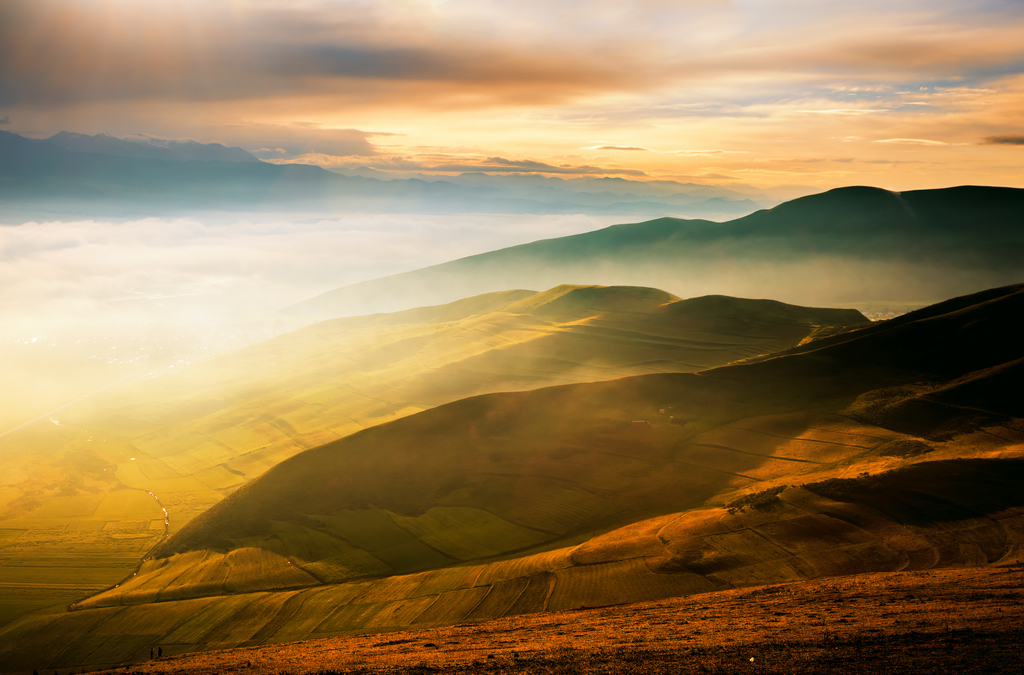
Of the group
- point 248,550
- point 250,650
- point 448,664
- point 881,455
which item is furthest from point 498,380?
point 448,664

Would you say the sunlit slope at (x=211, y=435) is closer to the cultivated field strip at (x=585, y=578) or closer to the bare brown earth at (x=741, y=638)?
the cultivated field strip at (x=585, y=578)

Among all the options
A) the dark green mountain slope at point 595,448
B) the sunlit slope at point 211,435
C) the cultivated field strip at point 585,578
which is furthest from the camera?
the sunlit slope at point 211,435

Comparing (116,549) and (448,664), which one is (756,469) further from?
(116,549)

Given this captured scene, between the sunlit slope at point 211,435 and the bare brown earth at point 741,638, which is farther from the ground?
the bare brown earth at point 741,638

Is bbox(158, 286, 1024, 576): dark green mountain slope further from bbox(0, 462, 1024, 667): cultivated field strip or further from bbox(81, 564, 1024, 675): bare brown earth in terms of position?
bbox(81, 564, 1024, 675): bare brown earth

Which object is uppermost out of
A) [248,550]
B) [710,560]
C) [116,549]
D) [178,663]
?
[710,560]

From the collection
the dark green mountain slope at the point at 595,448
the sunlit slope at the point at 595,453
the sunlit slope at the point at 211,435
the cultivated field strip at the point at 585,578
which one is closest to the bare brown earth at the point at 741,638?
the cultivated field strip at the point at 585,578
